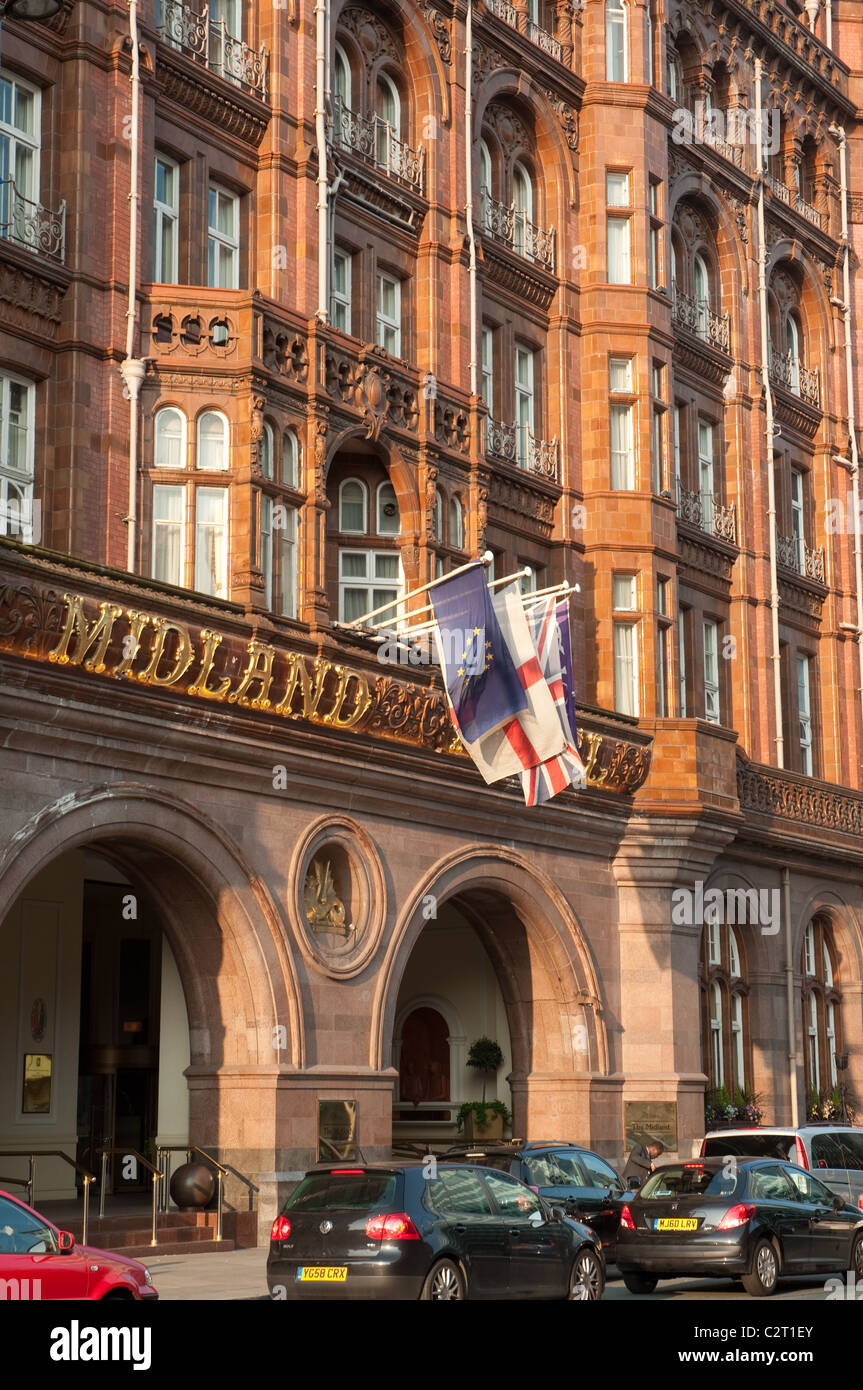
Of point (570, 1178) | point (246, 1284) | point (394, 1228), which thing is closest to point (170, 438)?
point (570, 1178)

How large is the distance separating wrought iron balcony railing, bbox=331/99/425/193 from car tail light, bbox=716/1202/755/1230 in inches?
724

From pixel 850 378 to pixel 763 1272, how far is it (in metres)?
31.1

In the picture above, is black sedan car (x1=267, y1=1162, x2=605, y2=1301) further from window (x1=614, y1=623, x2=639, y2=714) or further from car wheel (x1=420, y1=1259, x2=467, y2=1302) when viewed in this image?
window (x1=614, y1=623, x2=639, y2=714)

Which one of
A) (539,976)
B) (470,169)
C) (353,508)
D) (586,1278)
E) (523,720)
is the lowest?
(586,1278)

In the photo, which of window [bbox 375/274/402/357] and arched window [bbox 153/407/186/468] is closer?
arched window [bbox 153/407/186/468]

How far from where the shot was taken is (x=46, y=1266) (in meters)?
14.9

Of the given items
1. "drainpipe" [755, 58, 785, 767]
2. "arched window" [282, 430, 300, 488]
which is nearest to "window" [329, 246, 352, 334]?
"arched window" [282, 430, 300, 488]

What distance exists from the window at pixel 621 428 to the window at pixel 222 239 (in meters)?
9.86

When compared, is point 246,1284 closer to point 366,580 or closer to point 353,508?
point 366,580

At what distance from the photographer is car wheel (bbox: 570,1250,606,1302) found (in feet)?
65.5

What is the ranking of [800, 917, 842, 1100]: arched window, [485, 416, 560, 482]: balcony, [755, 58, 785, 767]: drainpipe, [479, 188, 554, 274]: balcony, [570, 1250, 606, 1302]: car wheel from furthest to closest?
[755, 58, 785, 767]: drainpipe
[800, 917, 842, 1100]: arched window
[479, 188, 554, 274]: balcony
[485, 416, 560, 482]: balcony
[570, 1250, 606, 1302]: car wheel

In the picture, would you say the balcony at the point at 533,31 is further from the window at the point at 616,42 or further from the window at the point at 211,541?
the window at the point at 211,541

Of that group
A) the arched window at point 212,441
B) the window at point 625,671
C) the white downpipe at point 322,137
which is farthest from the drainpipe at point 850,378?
the arched window at point 212,441
